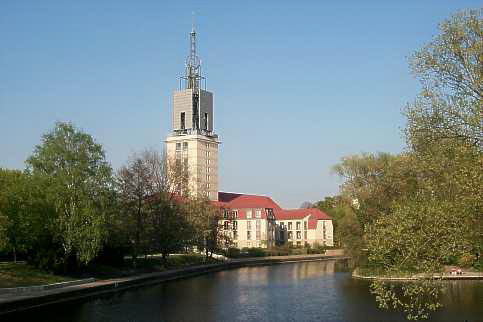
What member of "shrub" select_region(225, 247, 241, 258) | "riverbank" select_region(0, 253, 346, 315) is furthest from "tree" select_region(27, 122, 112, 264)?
"shrub" select_region(225, 247, 241, 258)

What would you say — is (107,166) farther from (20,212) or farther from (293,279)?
(293,279)

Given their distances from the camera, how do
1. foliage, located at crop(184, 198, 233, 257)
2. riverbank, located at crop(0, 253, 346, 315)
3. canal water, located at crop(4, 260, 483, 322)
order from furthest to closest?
1. foliage, located at crop(184, 198, 233, 257)
2. riverbank, located at crop(0, 253, 346, 315)
3. canal water, located at crop(4, 260, 483, 322)

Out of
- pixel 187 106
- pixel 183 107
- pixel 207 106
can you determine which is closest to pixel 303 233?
pixel 207 106

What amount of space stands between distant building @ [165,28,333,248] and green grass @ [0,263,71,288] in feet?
246

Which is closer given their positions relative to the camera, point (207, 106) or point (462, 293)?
point (462, 293)

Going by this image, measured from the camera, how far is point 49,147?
165ft

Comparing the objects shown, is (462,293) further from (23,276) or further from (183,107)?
(183,107)

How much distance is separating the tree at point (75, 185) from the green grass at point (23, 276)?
8.00 feet

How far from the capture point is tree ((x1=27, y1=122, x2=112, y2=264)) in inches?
1708

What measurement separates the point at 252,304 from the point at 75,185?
70.3ft

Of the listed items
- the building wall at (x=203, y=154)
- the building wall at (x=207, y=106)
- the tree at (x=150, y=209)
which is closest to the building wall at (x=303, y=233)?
the building wall at (x=203, y=154)

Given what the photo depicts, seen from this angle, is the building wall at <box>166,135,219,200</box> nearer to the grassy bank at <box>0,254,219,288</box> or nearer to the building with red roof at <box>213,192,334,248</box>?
the building with red roof at <box>213,192,334,248</box>

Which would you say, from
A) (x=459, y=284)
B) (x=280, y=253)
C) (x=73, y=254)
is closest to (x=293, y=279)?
(x=459, y=284)

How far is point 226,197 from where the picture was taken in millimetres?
131750
